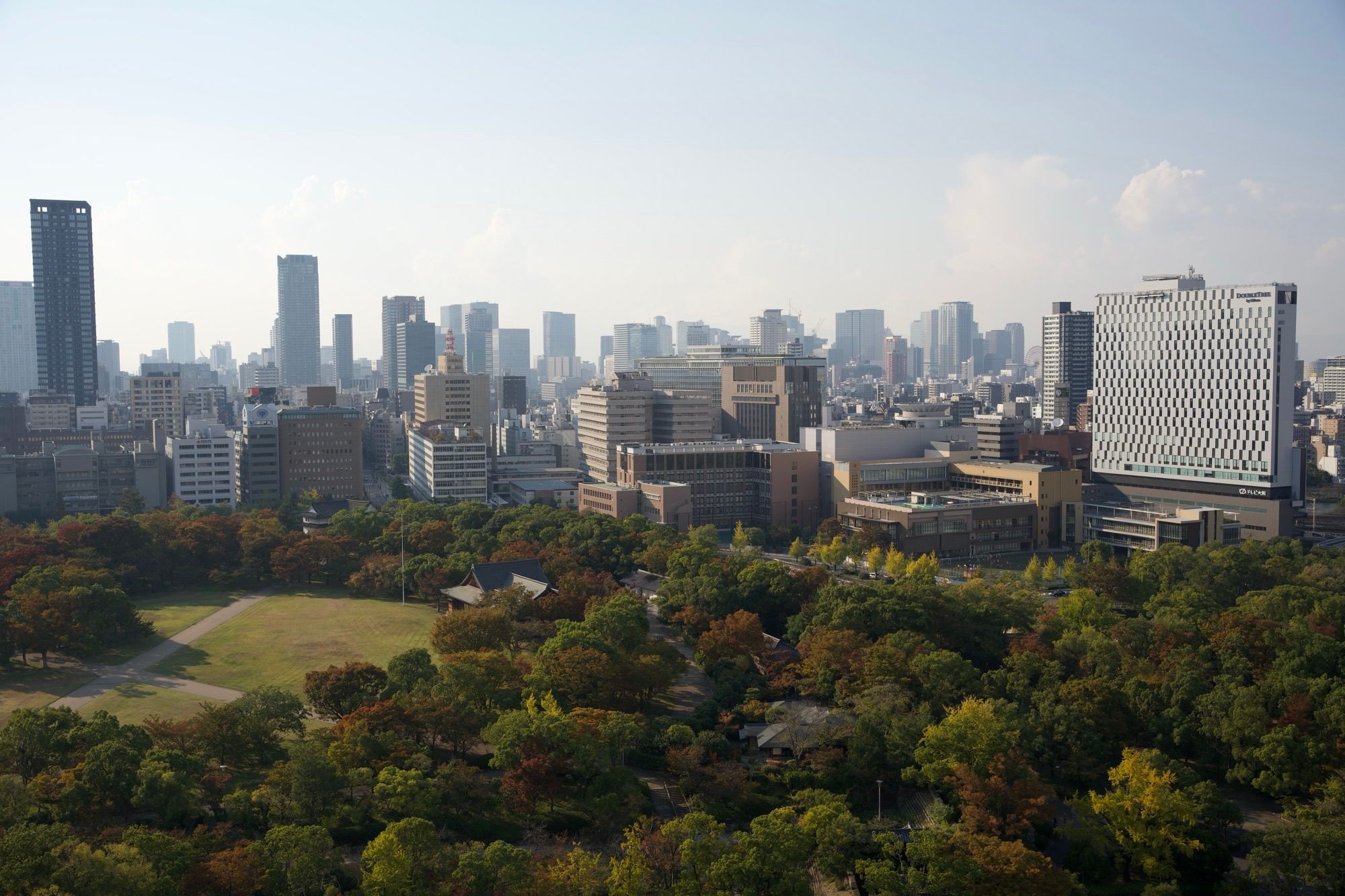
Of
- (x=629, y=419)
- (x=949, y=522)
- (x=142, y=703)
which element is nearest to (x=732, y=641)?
(x=142, y=703)

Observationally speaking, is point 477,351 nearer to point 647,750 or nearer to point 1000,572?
point 1000,572

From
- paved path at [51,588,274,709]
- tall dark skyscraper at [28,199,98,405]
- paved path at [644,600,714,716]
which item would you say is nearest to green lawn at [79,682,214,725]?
paved path at [51,588,274,709]

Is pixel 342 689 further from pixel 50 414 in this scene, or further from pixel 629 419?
pixel 50 414

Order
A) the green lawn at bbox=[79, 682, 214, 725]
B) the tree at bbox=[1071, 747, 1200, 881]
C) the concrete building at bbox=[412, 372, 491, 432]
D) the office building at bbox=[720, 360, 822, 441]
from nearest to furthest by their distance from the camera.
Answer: the tree at bbox=[1071, 747, 1200, 881]
the green lawn at bbox=[79, 682, 214, 725]
the office building at bbox=[720, 360, 822, 441]
the concrete building at bbox=[412, 372, 491, 432]

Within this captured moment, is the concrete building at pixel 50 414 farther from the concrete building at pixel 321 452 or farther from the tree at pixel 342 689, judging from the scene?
the tree at pixel 342 689

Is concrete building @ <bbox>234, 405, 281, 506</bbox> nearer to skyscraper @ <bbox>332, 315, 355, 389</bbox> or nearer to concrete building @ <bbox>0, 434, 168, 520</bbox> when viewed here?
concrete building @ <bbox>0, 434, 168, 520</bbox>

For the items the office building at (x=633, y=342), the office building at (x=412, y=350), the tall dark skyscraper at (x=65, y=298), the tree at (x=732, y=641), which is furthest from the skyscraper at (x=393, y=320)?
the tree at (x=732, y=641)
